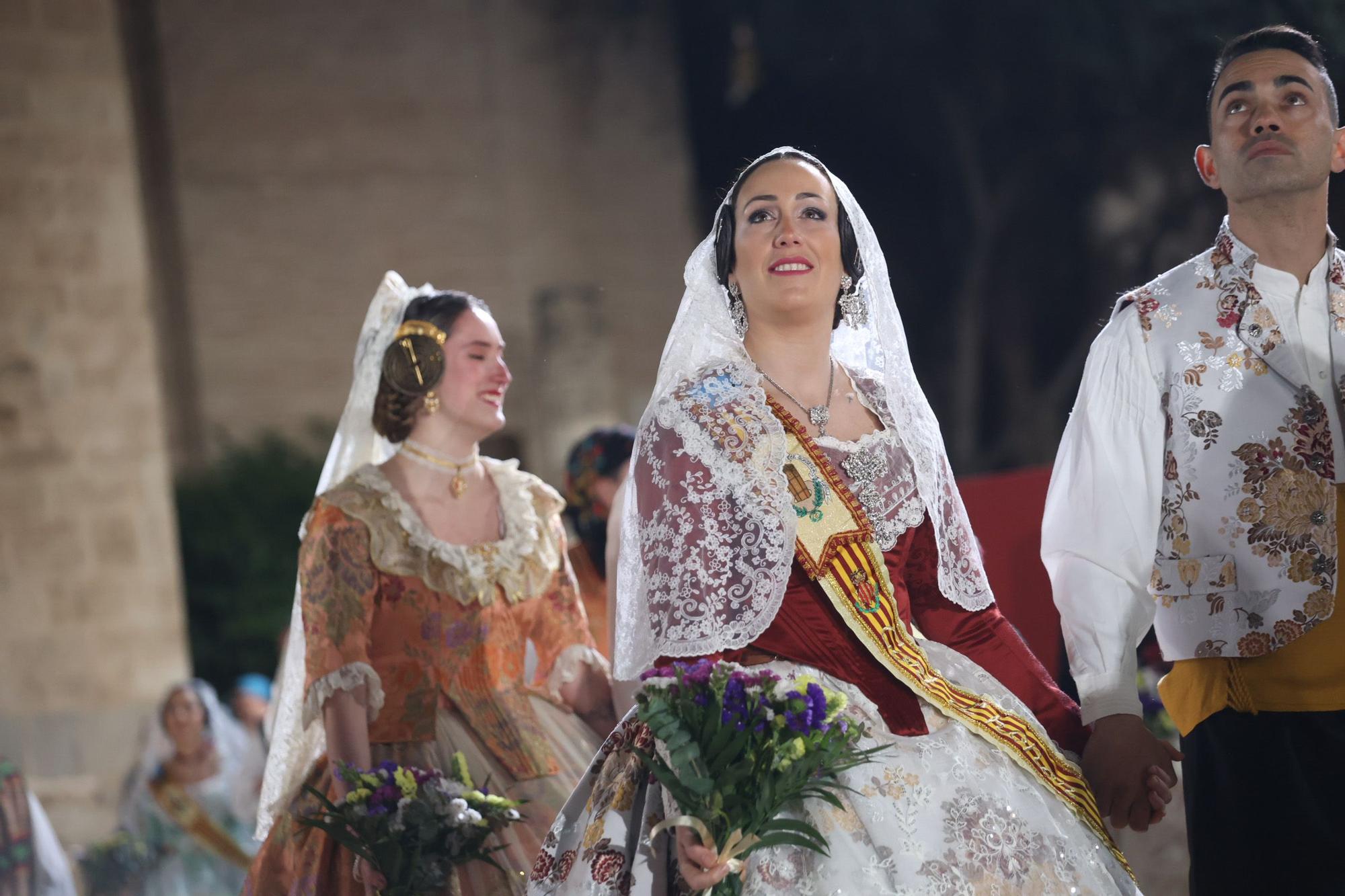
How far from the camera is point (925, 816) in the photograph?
8.08 feet

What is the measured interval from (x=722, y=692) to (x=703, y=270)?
934 mm

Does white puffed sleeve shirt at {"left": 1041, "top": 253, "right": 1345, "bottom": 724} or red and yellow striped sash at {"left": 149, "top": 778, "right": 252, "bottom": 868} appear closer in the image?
white puffed sleeve shirt at {"left": 1041, "top": 253, "right": 1345, "bottom": 724}

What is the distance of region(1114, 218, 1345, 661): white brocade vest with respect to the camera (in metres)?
2.88

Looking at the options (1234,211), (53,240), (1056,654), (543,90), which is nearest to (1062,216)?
(543,90)

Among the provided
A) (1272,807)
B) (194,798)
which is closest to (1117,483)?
(1272,807)

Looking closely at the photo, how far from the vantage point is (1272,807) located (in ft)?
9.36

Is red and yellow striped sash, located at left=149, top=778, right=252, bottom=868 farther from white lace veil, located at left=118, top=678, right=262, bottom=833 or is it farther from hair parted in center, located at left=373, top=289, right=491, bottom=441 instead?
hair parted in center, located at left=373, top=289, right=491, bottom=441

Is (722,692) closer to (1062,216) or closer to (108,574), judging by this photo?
(108,574)

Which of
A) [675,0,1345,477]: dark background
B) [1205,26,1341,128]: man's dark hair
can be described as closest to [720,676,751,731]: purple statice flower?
[1205,26,1341,128]: man's dark hair

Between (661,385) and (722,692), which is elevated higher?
(661,385)

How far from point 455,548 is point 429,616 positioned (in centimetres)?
17

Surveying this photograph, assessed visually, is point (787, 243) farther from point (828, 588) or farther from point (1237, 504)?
point (1237, 504)

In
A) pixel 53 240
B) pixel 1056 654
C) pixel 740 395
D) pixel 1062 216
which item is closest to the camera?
pixel 740 395

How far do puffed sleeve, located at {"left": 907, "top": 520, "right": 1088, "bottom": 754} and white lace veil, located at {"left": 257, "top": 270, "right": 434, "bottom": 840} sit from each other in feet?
4.87
